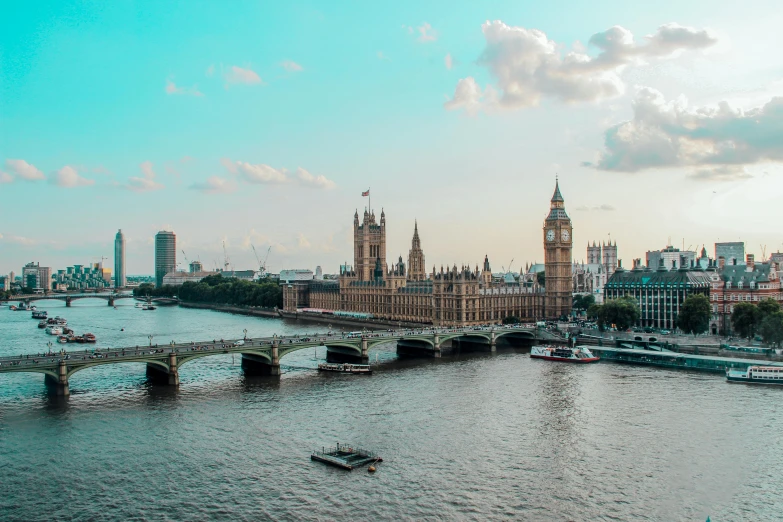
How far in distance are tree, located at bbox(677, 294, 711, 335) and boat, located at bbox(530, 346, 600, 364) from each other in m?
19.6

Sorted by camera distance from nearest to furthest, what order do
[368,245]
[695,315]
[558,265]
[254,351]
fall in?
[254,351]
[695,315]
[558,265]
[368,245]

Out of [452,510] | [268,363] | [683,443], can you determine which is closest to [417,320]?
[268,363]

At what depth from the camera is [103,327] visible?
513 feet

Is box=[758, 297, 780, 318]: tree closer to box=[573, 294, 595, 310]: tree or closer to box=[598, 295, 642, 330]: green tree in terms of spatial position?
box=[598, 295, 642, 330]: green tree

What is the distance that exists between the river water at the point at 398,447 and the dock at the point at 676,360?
398 centimetres

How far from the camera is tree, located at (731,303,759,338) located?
94.4 m

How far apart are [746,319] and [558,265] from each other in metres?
49.1

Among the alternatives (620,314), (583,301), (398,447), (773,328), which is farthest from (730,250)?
(398,447)

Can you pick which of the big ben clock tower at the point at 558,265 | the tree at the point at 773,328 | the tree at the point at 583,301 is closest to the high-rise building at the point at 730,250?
the tree at the point at 583,301


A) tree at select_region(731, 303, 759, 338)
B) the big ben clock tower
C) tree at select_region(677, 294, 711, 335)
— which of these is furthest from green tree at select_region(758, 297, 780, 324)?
the big ben clock tower

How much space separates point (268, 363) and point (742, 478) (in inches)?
2062

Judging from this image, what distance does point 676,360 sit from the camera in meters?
87.2

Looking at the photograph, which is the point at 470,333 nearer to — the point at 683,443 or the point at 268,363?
the point at 268,363

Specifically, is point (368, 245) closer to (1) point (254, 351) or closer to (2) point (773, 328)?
(1) point (254, 351)
